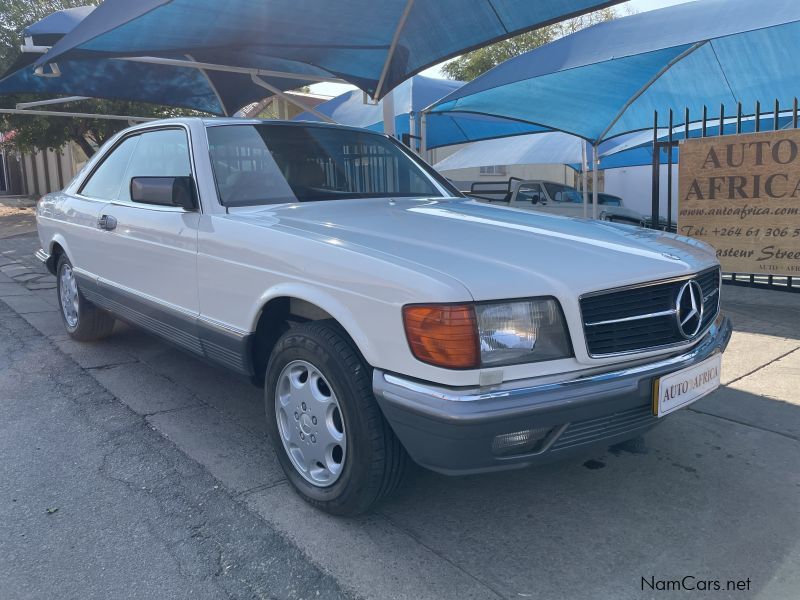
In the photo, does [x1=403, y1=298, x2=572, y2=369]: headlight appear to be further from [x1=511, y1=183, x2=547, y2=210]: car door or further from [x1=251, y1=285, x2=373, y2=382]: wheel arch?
[x1=511, y1=183, x2=547, y2=210]: car door

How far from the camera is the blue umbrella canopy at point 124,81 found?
8453 millimetres

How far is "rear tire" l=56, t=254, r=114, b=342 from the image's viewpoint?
5.12m

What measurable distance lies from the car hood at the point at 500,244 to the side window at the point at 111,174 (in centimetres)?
175

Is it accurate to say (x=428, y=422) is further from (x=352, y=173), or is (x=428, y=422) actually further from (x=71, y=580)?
(x=352, y=173)

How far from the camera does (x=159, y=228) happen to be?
3.62 meters

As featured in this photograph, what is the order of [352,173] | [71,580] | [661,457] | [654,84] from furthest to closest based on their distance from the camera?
[654,84] → [352,173] → [661,457] → [71,580]

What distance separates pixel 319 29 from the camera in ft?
21.5

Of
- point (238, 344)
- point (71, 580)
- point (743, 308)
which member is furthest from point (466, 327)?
point (743, 308)

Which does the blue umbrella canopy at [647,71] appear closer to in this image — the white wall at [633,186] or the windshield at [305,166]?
the windshield at [305,166]

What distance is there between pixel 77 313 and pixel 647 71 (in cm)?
794

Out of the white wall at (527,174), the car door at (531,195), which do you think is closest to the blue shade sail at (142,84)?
the car door at (531,195)

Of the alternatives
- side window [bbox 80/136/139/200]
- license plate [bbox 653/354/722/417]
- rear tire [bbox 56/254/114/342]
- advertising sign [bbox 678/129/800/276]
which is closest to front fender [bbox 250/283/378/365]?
license plate [bbox 653/354/722/417]

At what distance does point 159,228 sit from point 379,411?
1929 millimetres

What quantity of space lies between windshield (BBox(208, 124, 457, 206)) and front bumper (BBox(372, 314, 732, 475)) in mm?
1543
